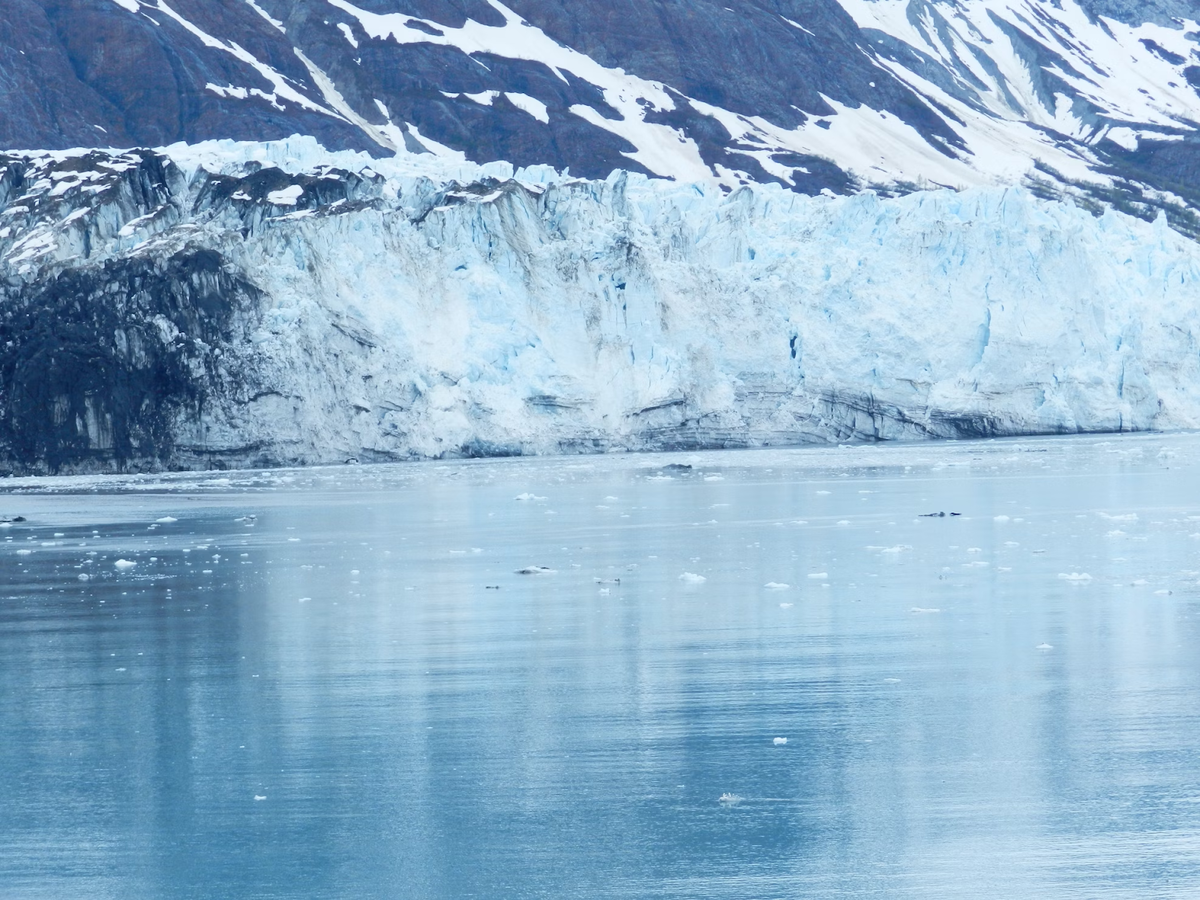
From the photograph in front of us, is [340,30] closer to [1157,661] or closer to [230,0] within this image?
[230,0]

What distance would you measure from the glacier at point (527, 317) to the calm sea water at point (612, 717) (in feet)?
35.1

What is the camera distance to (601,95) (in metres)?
61.2

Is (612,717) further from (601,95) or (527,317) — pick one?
(601,95)

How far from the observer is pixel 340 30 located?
59.3 m

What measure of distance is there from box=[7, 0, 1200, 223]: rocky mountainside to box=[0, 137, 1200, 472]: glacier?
24.8 metres

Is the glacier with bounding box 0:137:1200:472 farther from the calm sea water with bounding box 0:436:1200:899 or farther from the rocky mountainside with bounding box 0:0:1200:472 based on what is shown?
the calm sea water with bounding box 0:436:1200:899

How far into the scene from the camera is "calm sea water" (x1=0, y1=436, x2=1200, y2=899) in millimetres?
4379

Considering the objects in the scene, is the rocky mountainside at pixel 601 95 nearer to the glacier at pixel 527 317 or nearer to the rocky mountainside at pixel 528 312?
the rocky mountainside at pixel 528 312

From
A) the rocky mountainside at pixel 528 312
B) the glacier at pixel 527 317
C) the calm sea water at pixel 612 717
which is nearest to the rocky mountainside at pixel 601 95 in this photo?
the rocky mountainside at pixel 528 312

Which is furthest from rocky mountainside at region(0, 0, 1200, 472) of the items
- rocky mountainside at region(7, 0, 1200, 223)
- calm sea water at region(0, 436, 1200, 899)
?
rocky mountainside at region(7, 0, 1200, 223)

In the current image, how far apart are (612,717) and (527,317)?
18991mm

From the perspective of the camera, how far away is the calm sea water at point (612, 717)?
172 inches

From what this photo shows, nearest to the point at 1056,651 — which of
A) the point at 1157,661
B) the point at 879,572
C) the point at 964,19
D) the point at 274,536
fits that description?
the point at 1157,661

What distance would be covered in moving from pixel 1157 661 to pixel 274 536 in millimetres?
8864
